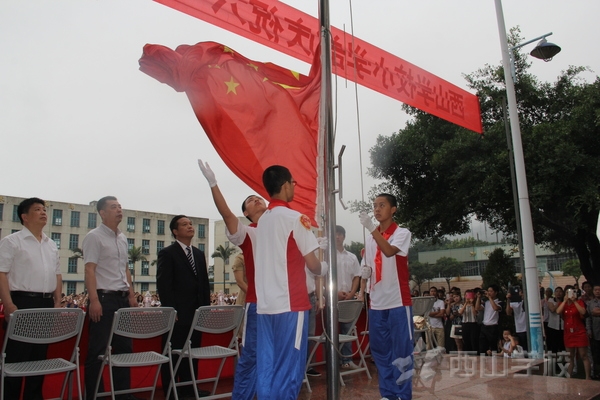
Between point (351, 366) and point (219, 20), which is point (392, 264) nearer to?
point (351, 366)

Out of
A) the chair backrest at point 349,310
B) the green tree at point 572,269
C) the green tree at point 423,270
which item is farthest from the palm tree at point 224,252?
the chair backrest at point 349,310

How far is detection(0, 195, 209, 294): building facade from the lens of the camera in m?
43.1

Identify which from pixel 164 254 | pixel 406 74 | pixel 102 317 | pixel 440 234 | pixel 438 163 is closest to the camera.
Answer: pixel 102 317

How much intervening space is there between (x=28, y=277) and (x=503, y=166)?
1189 cm

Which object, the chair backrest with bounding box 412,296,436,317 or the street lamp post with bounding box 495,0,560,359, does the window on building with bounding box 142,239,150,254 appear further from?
the chair backrest with bounding box 412,296,436,317

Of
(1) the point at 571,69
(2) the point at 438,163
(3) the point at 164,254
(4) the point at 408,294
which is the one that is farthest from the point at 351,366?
(1) the point at 571,69

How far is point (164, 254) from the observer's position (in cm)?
446

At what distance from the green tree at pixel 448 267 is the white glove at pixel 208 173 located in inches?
2143

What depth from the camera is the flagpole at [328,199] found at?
9.57 feet

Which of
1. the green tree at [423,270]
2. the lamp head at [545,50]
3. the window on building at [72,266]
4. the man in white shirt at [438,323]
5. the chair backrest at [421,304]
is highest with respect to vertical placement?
the lamp head at [545,50]

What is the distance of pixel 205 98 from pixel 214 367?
276 centimetres

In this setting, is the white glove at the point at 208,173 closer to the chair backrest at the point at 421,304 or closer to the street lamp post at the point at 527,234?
the chair backrest at the point at 421,304

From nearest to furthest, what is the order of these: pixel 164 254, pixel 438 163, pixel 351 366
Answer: pixel 164 254
pixel 351 366
pixel 438 163

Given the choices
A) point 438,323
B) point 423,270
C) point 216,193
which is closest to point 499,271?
point 438,323
